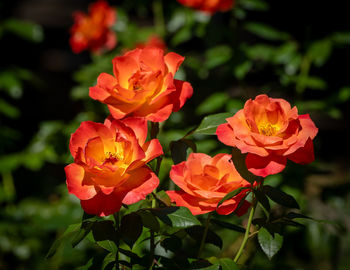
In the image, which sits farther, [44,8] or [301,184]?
[44,8]

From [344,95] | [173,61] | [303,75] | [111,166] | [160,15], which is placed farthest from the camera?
[160,15]

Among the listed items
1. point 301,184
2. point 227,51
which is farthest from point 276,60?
point 301,184

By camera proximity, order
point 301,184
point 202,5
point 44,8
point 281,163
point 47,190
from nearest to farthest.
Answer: point 281,163, point 301,184, point 202,5, point 47,190, point 44,8

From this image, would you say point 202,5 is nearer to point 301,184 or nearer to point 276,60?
point 276,60

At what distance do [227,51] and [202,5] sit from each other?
0.64 ft

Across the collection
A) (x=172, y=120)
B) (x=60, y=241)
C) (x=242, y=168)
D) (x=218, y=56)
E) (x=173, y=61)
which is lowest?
(x=172, y=120)

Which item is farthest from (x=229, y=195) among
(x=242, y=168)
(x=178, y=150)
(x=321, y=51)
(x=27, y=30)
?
(x=27, y=30)

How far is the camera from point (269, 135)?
62 cm

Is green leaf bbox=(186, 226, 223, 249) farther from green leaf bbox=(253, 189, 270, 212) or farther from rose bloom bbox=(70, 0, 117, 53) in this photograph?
rose bloom bbox=(70, 0, 117, 53)

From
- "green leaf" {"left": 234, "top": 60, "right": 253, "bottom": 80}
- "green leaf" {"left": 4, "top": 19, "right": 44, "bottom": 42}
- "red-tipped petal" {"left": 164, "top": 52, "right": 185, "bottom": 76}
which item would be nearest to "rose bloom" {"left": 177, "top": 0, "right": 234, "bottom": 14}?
"green leaf" {"left": 234, "top": 60, "right": 253, "bottom": 80}

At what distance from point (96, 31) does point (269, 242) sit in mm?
1556

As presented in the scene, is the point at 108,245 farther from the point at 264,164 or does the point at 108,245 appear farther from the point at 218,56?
the point at 218,56

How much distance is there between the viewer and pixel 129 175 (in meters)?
0.60

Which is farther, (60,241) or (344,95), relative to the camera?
(344,95)
